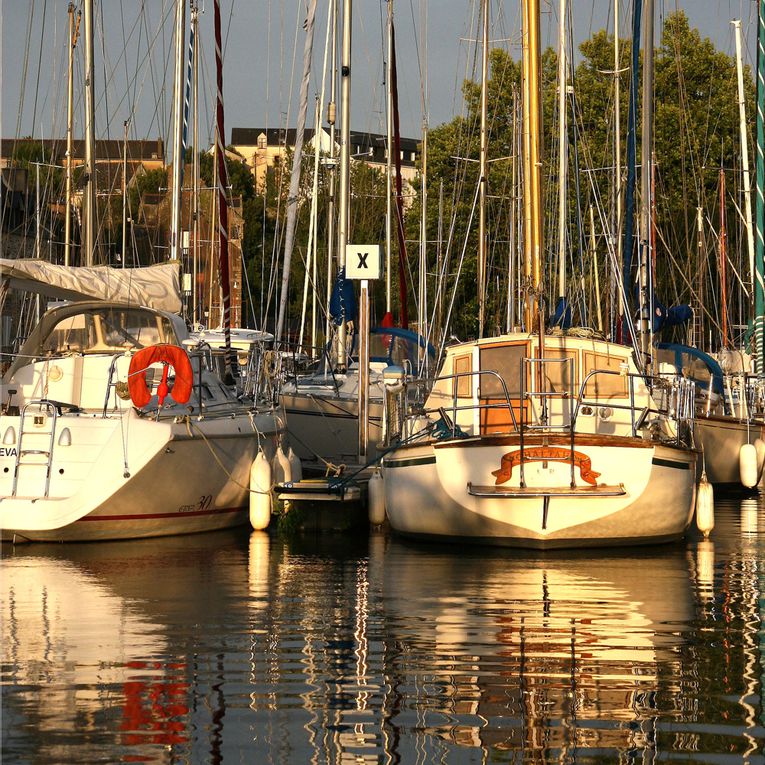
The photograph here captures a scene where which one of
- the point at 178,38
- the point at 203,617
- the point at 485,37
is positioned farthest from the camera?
the point at 485,37

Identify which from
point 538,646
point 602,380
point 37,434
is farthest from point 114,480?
point 538,646

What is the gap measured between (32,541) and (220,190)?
8794 mm

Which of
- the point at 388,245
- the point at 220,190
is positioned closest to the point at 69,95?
the point at 388,245

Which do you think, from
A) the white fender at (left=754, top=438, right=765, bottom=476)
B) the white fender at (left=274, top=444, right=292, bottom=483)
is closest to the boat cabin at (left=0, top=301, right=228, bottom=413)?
the white fender at (left=274, top=444, right=292, bottom=483)

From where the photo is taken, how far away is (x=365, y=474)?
19.6m

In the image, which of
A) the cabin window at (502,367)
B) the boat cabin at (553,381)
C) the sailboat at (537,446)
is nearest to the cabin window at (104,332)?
the sailboat at (537,446)

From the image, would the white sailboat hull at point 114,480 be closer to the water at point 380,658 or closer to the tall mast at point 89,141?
the water at point 380,658

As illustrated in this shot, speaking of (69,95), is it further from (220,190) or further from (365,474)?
(365,474)

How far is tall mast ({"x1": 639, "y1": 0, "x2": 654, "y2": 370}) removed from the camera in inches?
859

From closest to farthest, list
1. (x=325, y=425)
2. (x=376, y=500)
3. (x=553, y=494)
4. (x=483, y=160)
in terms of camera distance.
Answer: (x=553, y=494) → (x=376, y=500) → (x=325, y=425) → (x=483, y=160)

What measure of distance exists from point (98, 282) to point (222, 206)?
4.91 metres

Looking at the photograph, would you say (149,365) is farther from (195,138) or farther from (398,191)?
(398,191)

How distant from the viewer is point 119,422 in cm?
1636

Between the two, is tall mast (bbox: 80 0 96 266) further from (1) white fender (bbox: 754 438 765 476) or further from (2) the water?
(1) white fender (bbox: 754 438 765 476)
